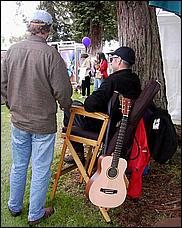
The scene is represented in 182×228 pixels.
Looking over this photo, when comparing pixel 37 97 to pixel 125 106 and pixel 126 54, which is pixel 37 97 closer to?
pixel 125 106

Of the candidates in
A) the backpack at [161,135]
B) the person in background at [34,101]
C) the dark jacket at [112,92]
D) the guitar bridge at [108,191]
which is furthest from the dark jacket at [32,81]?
the backpack at [161,135]

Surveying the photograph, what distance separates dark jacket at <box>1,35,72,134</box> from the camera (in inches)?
85.3

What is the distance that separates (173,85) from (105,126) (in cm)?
54

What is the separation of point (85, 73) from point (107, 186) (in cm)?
109

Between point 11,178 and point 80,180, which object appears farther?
point 80,180

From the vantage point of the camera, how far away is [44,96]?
2273mm

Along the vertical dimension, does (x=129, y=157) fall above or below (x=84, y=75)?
below

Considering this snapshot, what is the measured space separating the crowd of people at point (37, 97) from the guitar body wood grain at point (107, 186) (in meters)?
0.28

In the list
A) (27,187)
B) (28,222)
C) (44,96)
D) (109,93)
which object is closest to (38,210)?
(28,222)

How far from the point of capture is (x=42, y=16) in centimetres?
216

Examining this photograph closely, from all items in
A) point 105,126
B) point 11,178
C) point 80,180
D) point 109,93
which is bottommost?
point 80,180

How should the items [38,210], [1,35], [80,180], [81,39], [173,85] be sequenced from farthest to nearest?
[80,180] < [81,39] < [173,85] < [38,210] < [1,35]

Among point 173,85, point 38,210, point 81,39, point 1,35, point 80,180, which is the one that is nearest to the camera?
point 1,35

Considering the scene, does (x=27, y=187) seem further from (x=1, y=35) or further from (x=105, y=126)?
(x=1, y=35)
